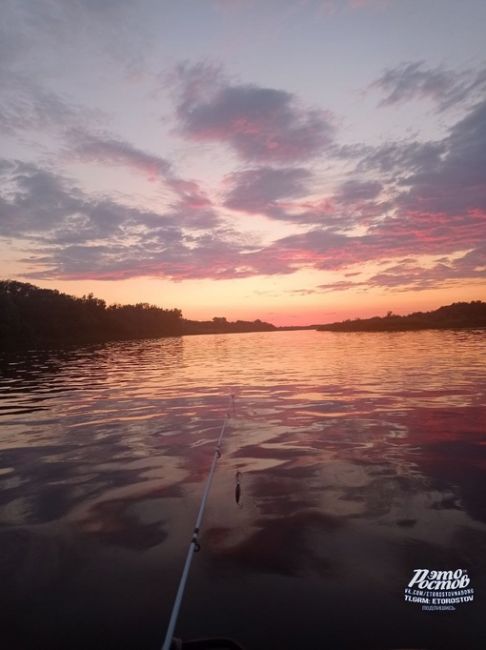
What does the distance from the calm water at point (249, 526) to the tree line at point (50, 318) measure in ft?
368

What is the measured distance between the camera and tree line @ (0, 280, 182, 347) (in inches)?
4567

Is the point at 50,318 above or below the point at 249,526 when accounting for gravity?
above

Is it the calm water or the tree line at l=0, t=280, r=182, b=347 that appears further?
the tree line at l=0, t=280, r=182, b=347

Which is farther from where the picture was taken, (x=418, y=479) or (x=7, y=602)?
(x=418, y=479)

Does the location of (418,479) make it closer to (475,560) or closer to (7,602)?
(475,560)

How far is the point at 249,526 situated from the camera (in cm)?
814

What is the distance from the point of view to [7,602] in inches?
237

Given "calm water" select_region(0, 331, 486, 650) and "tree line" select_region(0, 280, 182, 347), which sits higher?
"tree line" select_region(0, 280, 182, 347)

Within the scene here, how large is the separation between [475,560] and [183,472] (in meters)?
7.30

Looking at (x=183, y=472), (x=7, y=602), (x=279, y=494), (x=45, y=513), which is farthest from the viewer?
(x=183, y=472)

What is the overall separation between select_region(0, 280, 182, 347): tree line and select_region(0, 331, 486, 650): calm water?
11203cm

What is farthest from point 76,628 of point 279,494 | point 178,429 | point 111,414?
point 111,414

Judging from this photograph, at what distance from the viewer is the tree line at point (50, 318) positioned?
11600cm

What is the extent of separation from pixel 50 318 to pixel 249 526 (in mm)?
145810
